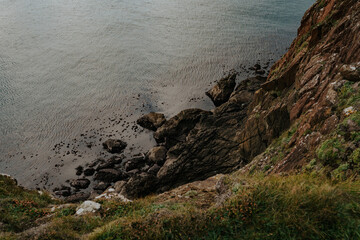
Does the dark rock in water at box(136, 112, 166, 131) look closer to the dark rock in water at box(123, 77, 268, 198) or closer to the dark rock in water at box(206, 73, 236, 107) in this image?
the dark rock in water at box(123, 77, 268, 198)

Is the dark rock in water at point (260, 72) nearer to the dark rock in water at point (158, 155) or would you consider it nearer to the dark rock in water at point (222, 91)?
the dark rock in water at point (222, 91)

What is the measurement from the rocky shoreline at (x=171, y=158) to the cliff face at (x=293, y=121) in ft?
0.45

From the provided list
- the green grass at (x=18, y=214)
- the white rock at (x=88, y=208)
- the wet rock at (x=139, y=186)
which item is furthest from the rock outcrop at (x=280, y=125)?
the green grass at (x=18, y=214)

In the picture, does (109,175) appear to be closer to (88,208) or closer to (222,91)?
(88,208)

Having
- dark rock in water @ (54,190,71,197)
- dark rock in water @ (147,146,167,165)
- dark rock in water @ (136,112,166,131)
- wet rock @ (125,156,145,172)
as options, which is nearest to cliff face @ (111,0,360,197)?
dark rock in water @ (147,146,167,165)

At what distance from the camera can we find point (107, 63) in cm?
5897

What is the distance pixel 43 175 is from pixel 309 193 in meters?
36.9

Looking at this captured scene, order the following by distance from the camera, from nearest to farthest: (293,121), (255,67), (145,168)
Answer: (293,121) < (145,168) < (255,67)

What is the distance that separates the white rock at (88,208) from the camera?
12823mm

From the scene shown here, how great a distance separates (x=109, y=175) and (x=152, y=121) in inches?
480

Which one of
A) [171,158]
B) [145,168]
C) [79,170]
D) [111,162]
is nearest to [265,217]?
[171,158]

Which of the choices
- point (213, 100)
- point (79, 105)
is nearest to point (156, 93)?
point (213, 100)

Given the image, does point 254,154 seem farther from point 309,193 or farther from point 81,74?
point 81,74

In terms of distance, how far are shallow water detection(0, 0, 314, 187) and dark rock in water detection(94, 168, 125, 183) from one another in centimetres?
423
